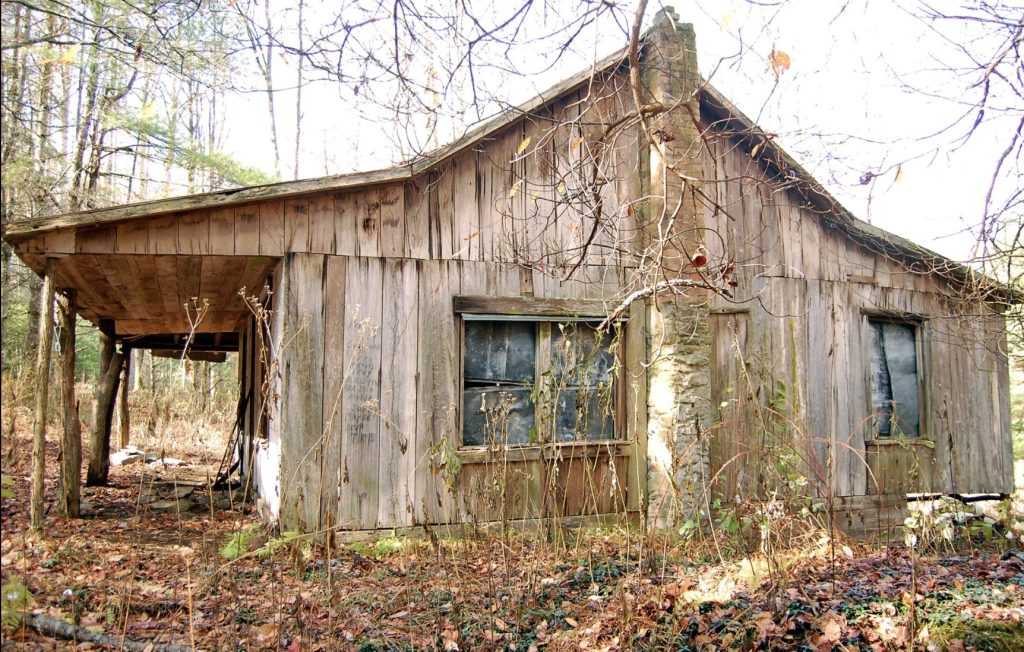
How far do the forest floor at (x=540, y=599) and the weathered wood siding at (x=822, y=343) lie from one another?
2.39m

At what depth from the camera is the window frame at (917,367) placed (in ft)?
27.8

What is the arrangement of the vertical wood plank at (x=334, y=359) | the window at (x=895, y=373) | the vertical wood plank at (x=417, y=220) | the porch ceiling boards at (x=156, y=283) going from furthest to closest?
the window at (x=895, y=373), the vertical wood plank at (x=417, y=220), the porch ceiling boards at (x=156, y=283), the vertical wood plank at (x=334, y=359)

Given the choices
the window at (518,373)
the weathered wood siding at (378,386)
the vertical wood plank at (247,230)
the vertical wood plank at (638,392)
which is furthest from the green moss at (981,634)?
the vertical wood plank at (247,230)

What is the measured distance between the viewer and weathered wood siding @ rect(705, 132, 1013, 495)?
7664mm

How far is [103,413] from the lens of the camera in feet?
33.7

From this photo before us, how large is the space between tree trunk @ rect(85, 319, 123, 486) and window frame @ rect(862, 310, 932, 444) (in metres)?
10.3

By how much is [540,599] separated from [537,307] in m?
3.24

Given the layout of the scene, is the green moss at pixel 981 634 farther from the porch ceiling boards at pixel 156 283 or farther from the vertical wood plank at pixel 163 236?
the vertical wood plank at pixel 163 236

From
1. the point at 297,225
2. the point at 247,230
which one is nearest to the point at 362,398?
the point at 297,225

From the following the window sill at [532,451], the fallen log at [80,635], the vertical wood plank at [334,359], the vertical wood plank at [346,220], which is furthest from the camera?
the window sill at [532,451]

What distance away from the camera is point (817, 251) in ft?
27.5

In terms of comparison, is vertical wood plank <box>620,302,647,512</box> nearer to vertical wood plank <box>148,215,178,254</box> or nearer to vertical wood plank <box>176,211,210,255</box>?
vertical wood plank <box>176,211,210,255</box>

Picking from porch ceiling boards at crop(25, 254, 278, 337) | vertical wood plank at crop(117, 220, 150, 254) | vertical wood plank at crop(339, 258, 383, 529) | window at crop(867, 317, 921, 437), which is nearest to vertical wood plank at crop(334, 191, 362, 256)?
vertical wood plank at crop(339, 258, 383, 529)

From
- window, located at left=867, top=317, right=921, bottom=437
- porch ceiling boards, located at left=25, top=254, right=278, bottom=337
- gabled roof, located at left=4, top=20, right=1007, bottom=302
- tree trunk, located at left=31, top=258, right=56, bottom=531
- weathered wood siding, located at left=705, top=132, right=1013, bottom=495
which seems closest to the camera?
gabled roof, located at left=4, top=20, right=1007, bottom=302
